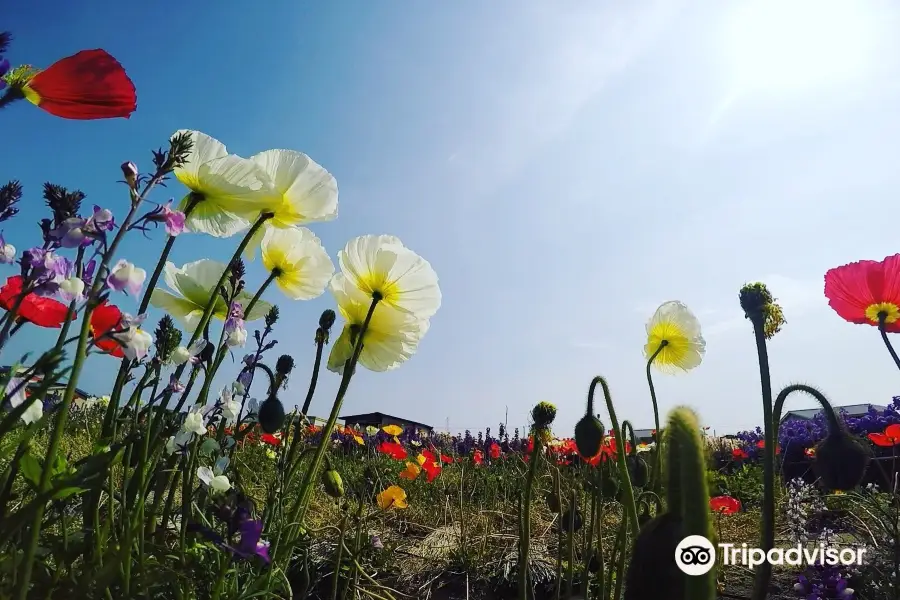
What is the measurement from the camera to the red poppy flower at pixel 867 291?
6.86 feet

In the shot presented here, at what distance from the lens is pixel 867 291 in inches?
83.0

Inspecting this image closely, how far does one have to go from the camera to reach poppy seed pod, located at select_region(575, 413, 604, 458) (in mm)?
1456

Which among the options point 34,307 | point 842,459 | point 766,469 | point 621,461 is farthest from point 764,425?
point 34,307

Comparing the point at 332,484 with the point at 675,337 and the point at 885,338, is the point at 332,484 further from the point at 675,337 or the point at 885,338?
the point at 885,338

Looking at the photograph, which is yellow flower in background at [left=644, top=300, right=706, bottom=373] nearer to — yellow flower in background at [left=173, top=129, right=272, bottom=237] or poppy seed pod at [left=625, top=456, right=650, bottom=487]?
poppy seed pod at [left=625, top=456, right=650, bottom=487]

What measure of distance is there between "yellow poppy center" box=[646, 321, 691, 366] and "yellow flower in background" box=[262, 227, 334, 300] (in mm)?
1340

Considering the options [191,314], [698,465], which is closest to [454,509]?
[191,314]

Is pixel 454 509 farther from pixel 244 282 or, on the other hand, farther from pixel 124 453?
pixel 124 453

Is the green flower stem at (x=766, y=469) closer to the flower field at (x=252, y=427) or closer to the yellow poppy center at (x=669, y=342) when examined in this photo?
the flower field at (x=252, y=427)

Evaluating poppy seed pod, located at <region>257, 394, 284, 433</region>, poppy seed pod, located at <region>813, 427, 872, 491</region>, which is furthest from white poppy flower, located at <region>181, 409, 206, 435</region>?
poppy seed pod, located at <region>813, 427, 872, 491</region>

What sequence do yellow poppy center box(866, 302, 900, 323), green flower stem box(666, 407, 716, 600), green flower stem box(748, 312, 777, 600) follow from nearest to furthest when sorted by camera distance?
green flower stem box(666, 407, 716, 600)
green flower stem box(748, 312, 777, 600)
yellow poppy center box(866, 302, 900, 323)

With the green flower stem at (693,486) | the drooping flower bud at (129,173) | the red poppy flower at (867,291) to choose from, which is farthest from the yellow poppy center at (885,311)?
the drooping flower bud at (129,173)

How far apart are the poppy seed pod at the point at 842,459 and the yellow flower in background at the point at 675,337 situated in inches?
44.7

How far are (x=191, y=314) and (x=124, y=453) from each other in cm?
72
